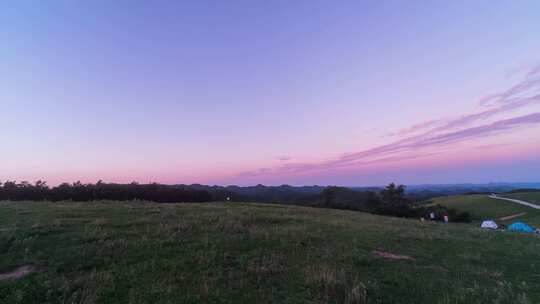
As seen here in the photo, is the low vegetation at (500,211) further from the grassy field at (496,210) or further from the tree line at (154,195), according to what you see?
the tree line at (154,195)

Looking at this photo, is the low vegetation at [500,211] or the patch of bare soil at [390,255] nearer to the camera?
the patch of bare soil at [390,255]

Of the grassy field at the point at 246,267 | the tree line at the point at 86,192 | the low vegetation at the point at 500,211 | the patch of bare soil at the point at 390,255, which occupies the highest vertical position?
the tree line at the point at 86,192

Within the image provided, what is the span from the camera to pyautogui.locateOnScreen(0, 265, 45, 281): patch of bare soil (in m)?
6.37

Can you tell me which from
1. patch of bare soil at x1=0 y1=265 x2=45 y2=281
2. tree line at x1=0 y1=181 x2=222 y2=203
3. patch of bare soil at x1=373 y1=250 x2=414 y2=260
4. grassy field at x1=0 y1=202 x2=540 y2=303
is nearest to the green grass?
grassy field at x1=0 y1=202 x2=540 y2=303

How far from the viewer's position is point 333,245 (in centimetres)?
1091

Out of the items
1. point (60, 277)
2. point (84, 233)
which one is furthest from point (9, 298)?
point (84, 233)

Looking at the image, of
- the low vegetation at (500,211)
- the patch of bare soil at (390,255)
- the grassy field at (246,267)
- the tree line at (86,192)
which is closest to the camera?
the grassy field at (246,267)

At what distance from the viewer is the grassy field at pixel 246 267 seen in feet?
18.7

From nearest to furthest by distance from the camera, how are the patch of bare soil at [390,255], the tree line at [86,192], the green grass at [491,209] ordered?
the patch of bare soil at [390,255], the tree line at [86,192], the green grass at [491,209]

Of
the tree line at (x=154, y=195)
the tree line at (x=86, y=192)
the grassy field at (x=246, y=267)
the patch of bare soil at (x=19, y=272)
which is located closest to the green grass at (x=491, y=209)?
the tree line at (x=154, y=195)

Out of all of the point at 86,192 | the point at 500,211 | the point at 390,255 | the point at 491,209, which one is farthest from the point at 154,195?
the point at 491,209

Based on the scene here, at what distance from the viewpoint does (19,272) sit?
6.79m

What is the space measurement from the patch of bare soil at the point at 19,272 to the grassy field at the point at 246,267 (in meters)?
0.19

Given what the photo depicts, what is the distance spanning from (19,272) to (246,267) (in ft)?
19.0
